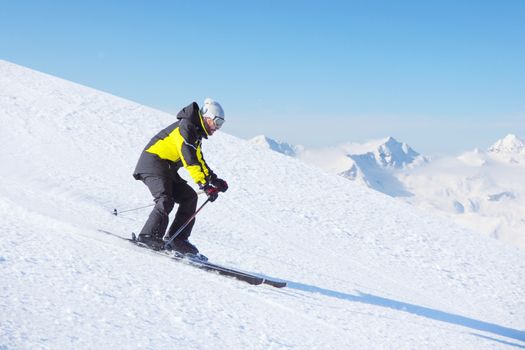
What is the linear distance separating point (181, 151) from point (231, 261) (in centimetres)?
171

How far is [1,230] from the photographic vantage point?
15.2 feet

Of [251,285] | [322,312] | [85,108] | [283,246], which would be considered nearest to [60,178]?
[283,246]

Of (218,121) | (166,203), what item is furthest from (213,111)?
(166,203)

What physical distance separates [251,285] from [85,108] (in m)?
12.0

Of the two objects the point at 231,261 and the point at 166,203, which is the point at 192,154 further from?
the point at 231,261

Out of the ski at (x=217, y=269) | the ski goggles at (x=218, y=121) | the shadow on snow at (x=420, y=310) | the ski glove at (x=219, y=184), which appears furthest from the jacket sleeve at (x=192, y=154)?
the shadow on snow at (x=420, y=310)

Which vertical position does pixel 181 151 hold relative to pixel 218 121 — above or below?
below

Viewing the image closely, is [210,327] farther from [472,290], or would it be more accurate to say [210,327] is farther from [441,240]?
[441,240]

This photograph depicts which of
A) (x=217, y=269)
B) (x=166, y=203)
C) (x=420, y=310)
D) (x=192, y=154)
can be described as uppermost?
(x=192, y=154)

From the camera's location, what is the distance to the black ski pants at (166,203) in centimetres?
541

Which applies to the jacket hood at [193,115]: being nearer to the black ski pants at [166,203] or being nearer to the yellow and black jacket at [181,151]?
the yellow and black jacket at [181,151]

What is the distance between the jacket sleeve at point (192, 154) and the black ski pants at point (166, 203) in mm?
393

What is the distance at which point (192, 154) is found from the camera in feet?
17.3

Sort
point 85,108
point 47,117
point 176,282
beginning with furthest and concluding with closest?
point 85,108 < point 47,117 < point 176,282
